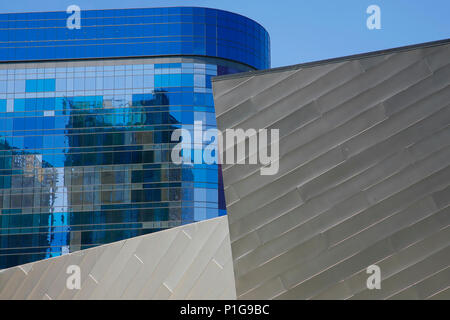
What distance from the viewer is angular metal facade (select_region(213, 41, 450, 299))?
12.0 meters

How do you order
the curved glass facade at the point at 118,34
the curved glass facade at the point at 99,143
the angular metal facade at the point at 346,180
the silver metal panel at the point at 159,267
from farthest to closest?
the curved glass facade at the point at 118,34
the curved glass facade at the point at 99,143
the silver metal panel at the point at 159,267
the angular metal facade at the point at 346,180

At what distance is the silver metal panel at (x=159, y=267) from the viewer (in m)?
17.1

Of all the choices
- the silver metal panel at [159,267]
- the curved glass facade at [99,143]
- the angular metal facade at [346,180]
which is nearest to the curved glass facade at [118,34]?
the curved glass facade at [99,143]

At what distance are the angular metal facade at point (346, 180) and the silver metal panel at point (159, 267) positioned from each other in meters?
3.84

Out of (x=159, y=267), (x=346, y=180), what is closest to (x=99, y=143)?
(x=159, y=267)

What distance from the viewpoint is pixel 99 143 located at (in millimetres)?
73250

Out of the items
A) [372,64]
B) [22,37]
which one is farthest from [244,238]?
[22,37]

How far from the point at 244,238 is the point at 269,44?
231ft

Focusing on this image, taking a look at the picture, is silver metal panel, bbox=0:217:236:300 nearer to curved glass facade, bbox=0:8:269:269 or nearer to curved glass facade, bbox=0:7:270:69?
curved glass facade, bbox=0:8:269:269

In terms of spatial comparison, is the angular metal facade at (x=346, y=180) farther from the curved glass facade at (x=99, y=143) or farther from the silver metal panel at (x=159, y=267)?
the curved glass facade at (x=99, y=143)

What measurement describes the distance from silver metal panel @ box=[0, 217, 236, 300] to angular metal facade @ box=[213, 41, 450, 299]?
384 cm

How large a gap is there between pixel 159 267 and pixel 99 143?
57085 mm

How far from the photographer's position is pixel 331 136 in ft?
41.2

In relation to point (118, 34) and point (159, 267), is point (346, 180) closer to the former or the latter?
point (159, 267)
